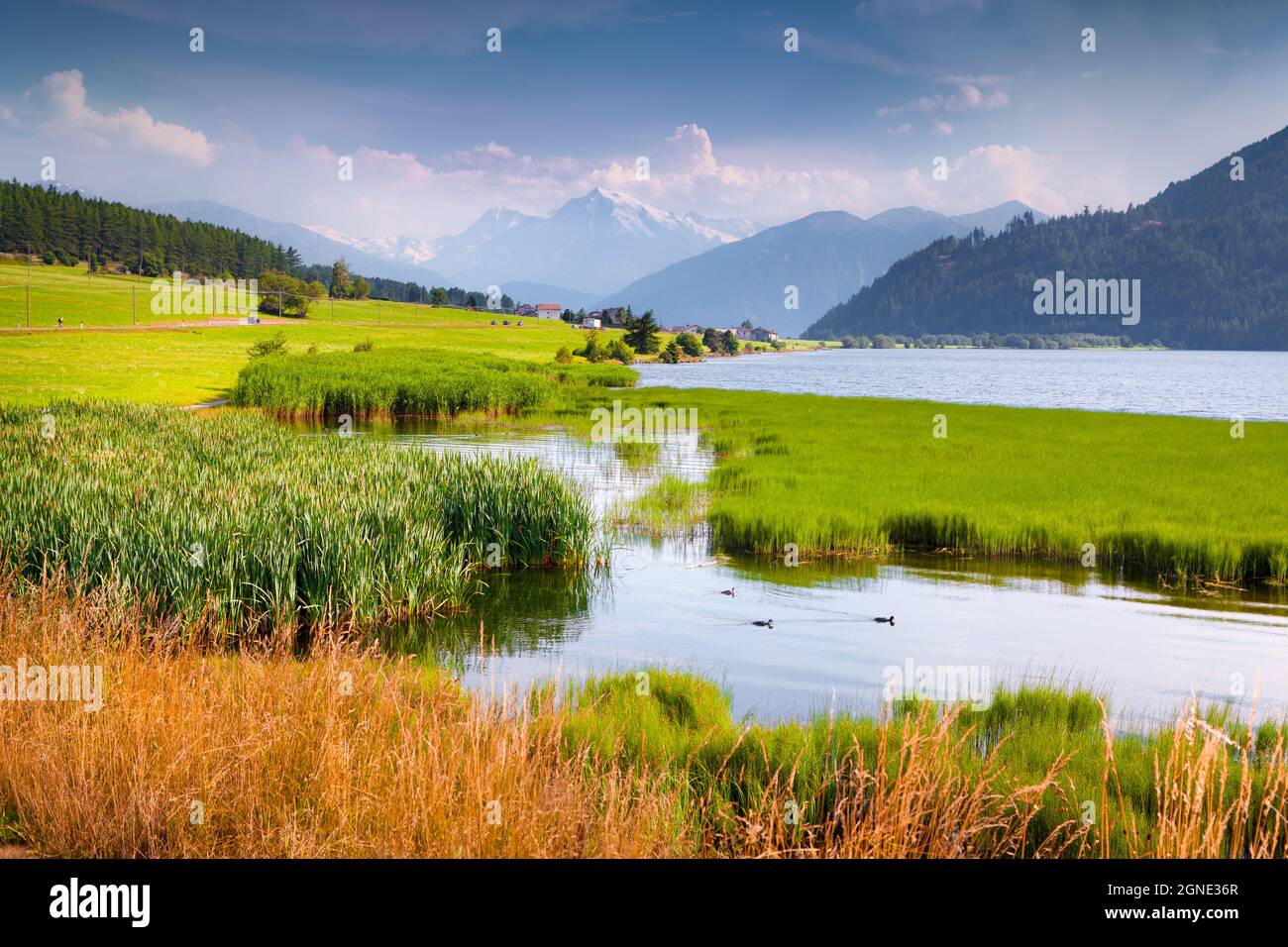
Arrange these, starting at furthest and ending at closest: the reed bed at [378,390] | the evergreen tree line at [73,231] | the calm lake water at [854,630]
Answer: the evergreen tree line at [73,231] < the reed bed at [378,390] < the calm lake water at [854,630]

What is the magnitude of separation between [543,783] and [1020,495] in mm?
22030

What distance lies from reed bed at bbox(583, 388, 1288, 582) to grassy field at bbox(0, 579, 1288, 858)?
1141cm

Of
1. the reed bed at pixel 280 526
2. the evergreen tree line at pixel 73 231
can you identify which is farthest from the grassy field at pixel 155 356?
the evergreen tree line at pixel 73 231

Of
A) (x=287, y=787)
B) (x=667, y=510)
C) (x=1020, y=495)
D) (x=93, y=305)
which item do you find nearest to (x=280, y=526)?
(x=287, y=787)

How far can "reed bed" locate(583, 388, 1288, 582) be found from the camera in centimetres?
2088

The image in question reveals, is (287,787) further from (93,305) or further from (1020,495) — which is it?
(93,305)

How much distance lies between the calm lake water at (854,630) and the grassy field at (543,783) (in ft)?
6.96

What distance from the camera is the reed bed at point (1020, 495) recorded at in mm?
20875

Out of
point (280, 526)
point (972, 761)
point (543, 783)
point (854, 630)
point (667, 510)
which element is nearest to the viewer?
point (543, 783)

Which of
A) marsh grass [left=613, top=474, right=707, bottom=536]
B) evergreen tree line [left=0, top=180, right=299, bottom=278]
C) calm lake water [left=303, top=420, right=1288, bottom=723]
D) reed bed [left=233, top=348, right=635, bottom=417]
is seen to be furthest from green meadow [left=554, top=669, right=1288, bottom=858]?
evergreen tree line [left=0, top=180, right=299, bottom=278]

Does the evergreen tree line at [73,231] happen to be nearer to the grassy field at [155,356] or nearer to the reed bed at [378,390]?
the grassy field at [155,356]

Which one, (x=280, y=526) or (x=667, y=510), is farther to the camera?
→ (x=667, y=510)

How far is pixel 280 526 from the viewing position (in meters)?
15.7
